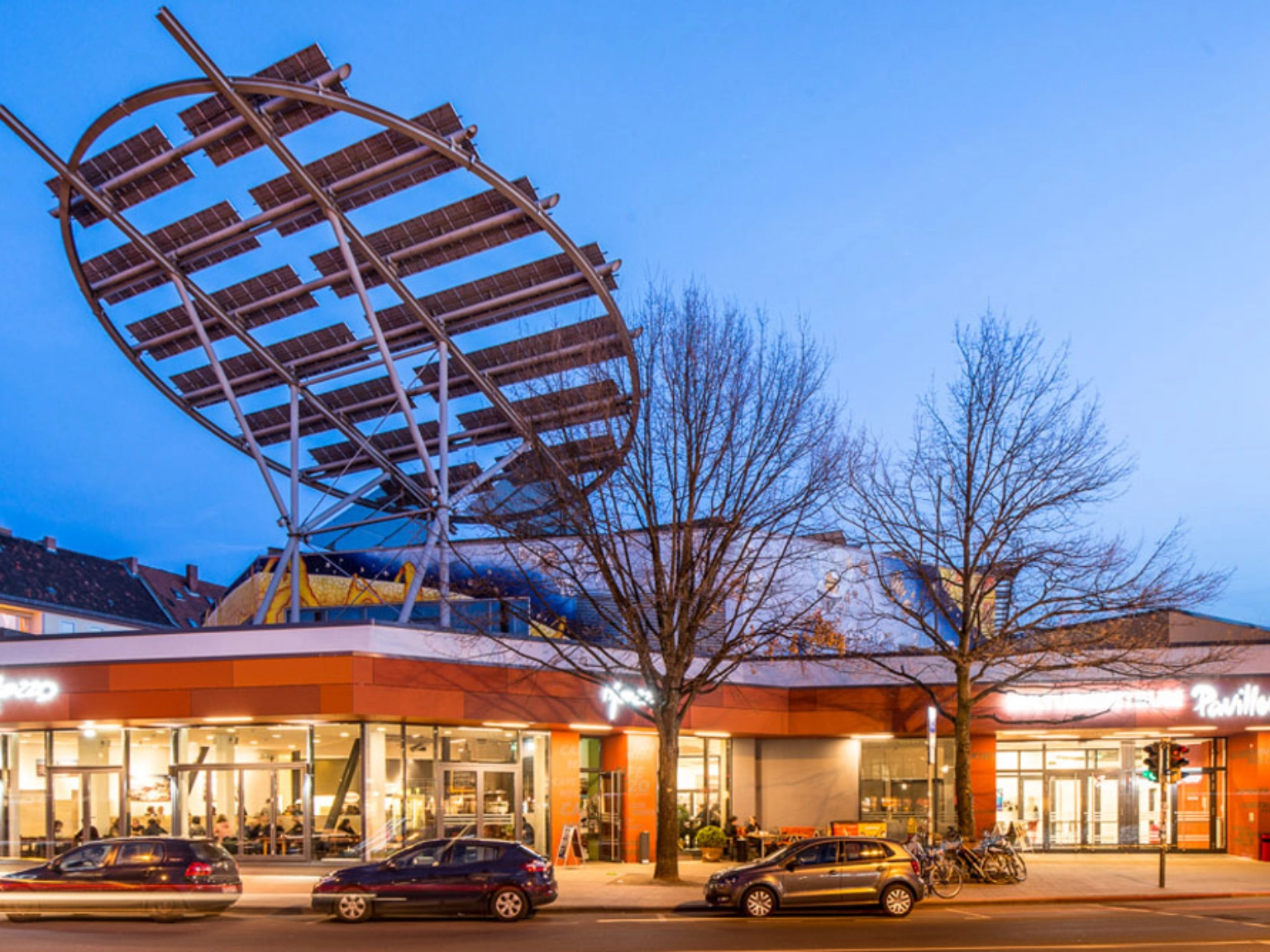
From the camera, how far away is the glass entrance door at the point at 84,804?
30.1m

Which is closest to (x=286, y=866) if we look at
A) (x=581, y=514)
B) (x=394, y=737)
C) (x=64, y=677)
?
(x=394, y=737)

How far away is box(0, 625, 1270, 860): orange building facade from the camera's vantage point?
27.4 metres

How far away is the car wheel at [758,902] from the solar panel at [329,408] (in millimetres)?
19851

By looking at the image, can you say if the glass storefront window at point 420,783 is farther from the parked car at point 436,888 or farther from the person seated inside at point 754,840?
the person seated inside at point 754,840

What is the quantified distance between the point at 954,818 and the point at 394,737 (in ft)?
52.1

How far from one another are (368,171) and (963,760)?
18606 millimetres

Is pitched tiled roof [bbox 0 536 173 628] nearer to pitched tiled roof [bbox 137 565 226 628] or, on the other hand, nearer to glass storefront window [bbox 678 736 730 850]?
pitched tiled roof [bbox 137 565 226 628]

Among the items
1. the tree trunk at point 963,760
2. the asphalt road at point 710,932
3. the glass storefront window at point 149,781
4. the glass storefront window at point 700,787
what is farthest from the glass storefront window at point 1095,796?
the glass storefront window at point 149,781

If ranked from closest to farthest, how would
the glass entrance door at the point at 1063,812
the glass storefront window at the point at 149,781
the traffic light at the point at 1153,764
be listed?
the traffic light at the point at 1153,764, the glass storefront window at the point at 149,781, the glass entrance door at the point at 1063,812

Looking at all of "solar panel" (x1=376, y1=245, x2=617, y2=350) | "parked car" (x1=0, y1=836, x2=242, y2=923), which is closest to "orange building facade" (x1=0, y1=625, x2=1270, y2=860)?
"parked car" (x1=0, y1=836, x2=242, y2=923)

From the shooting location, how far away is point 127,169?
30.8 meters

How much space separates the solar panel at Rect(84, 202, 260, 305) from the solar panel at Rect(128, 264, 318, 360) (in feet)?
3.23

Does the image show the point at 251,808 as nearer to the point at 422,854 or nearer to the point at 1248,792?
the point at 422,854

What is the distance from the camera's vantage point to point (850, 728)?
35.1 m
